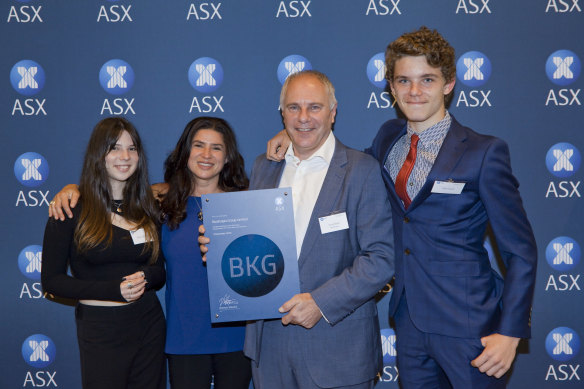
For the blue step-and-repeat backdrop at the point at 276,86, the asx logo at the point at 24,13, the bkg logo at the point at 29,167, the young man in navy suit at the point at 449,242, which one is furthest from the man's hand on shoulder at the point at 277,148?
the asx logo at the point at 24,13

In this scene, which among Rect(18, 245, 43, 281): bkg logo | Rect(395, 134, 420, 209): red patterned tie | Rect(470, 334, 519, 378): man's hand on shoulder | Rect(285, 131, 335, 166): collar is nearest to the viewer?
Rect(470, 334, 519, 378): man's hand on shoulder

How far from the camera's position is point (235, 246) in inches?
89.2

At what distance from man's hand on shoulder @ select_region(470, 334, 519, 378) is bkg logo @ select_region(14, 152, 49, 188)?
3216mm

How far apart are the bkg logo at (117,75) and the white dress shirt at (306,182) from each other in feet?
5.71

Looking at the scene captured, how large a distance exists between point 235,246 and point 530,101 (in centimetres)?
248

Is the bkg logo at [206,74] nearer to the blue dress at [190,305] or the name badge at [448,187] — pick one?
the blue dress at [190,305]

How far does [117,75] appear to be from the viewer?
352cm

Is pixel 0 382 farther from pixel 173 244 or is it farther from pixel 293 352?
pixel 293 352

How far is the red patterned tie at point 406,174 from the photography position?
7.49 ft

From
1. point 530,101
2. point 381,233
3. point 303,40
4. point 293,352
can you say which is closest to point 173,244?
point 293,352

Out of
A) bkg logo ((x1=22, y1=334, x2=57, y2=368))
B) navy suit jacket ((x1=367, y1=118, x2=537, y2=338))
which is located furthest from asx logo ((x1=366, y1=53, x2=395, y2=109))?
bkg logo ((x1=22, y1=334, x2=57, y2=368))

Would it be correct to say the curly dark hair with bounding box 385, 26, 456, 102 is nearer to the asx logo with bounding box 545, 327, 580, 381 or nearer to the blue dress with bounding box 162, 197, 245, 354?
the blue dress with bounding box 162, 197, 245, 354

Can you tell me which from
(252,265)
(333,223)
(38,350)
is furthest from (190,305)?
(38,350)

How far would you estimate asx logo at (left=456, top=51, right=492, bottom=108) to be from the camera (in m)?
3.42
